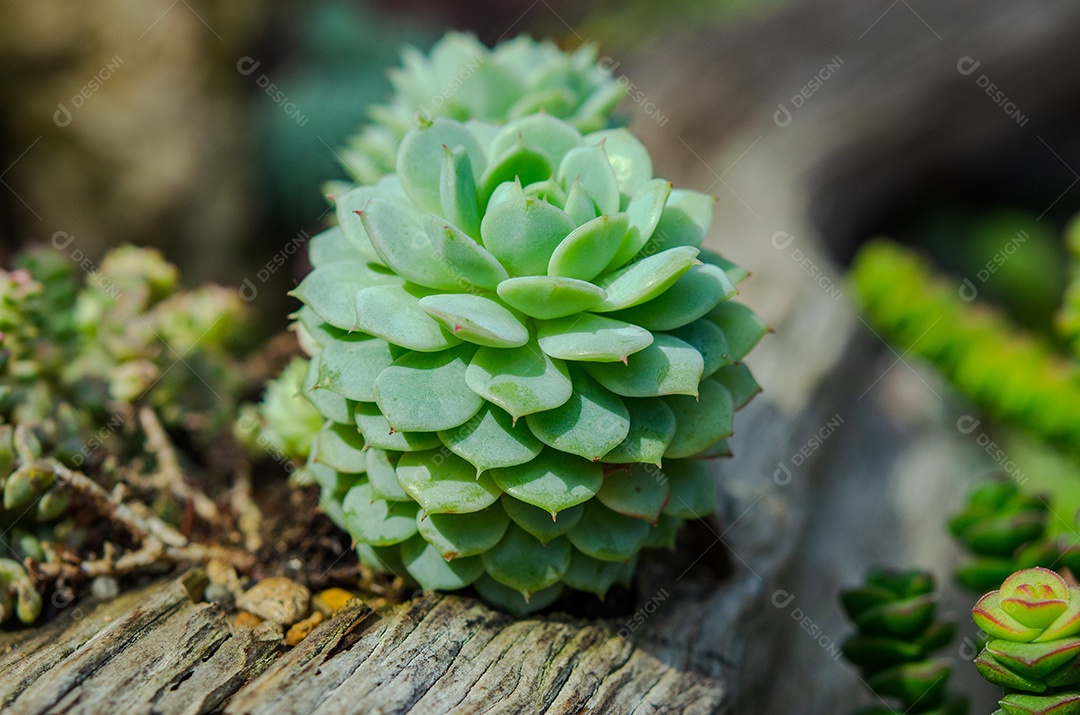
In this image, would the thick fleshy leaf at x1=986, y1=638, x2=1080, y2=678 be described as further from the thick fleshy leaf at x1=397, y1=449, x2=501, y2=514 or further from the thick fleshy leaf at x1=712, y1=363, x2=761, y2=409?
the thick fleshy leaf at x1=397, y1=449, x2=501, y2=514

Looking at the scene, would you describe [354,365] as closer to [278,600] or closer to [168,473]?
[278,600]

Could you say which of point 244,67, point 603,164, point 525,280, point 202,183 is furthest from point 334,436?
point 244,67

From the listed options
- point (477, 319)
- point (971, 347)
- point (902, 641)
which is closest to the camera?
point (477, 319)

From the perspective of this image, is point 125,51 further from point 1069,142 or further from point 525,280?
point 1069,142

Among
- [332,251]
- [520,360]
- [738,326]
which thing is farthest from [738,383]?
[332,251]

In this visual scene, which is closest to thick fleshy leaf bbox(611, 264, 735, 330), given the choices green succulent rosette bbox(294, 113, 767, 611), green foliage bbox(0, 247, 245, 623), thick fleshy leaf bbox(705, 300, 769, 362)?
green succulent rosette bbox(294, 113, 767, 611)

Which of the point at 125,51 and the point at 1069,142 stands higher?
the point at 125,51
